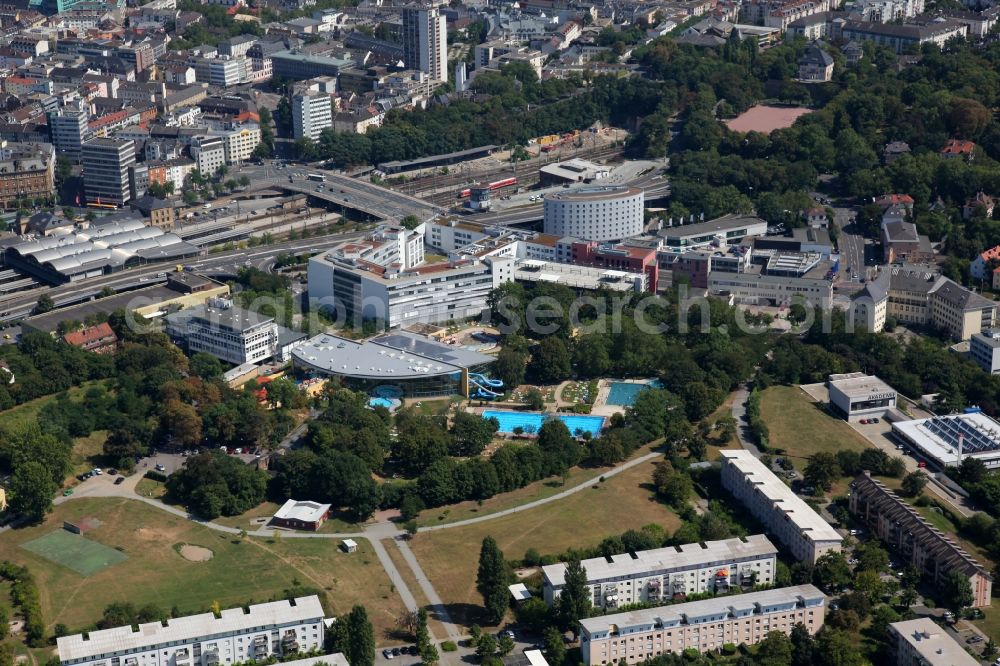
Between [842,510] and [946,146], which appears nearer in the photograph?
[842,510]

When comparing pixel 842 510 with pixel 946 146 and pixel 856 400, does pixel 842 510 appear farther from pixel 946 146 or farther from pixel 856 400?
pixel 946 146

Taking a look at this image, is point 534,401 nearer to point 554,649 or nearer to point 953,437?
point 953,437

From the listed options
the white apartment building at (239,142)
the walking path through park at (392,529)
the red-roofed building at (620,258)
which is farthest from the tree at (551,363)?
the white apartment building at (239,142)

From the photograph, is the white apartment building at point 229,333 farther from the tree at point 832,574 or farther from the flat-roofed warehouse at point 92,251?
the tree at point 832,574

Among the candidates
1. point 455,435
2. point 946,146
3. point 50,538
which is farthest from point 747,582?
point 946,146

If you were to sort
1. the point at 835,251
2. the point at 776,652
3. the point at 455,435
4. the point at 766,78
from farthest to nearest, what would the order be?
the point at 766,78 → the point at 835,251 → the point at 455,435 → the point at 776,652

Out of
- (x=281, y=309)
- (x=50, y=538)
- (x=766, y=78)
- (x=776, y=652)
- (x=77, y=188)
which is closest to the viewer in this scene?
(x=776, y=652)
